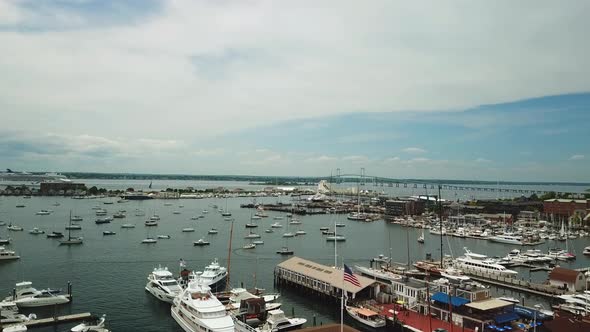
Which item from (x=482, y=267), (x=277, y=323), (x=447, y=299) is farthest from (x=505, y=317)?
(x=482, y=267)

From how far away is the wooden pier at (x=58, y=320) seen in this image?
1653 cm

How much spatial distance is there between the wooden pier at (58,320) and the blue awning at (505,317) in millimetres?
15330

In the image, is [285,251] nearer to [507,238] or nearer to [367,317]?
[367,317]

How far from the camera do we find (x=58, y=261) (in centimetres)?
2909

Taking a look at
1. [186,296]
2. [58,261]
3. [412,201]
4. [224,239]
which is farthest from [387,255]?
[412,201]

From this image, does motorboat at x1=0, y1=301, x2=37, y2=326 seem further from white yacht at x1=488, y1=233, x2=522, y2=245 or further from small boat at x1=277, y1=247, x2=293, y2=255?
white yacht at x1=488, y1=233, x2=522, y2=245

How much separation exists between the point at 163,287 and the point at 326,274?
770 cm

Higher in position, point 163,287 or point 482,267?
point 163,287

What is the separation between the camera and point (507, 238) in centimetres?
4309

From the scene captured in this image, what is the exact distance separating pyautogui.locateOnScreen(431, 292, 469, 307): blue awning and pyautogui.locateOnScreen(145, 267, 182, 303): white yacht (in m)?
11.0

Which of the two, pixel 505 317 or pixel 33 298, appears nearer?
pixel 505 317

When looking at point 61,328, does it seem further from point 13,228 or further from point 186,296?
point 13,228

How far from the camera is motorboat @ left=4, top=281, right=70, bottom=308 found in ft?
61.4

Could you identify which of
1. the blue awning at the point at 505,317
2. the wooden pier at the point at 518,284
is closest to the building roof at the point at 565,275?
the wooden pier at the point at 518,284
